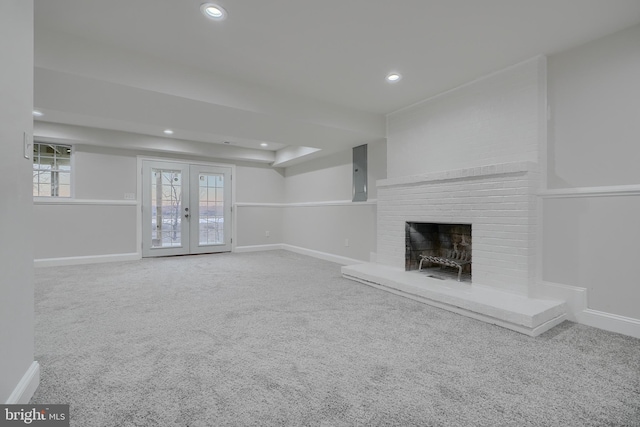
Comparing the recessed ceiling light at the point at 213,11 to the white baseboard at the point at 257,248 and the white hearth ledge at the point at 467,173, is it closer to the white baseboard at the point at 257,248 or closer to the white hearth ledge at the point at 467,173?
the white hearth ledge at the point at 467,173

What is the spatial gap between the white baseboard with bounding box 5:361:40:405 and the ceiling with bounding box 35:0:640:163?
224 cm

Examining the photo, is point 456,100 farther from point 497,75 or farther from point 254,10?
point 254,10

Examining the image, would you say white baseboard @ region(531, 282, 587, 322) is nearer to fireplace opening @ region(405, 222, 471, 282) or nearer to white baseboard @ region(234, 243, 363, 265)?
fireplace opening @ region(405, 222, 471, 282)

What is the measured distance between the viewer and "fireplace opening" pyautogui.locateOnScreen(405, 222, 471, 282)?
3615 mm

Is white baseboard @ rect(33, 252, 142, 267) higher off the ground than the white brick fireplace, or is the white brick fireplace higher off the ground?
the white brick fireplace

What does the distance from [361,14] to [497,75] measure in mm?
1747

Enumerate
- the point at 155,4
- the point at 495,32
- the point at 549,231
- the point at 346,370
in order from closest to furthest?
the point at 346,370
the point at 155,4
the point at 495,32
the point at 549,231

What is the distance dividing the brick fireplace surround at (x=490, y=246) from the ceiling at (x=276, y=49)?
1096mm

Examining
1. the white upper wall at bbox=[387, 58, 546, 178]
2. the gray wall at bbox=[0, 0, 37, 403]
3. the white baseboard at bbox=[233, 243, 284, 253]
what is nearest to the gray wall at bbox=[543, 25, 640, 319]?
the white upper wall at bbox=[387, 58, 546, 178]

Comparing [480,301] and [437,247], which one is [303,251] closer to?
[437,247]

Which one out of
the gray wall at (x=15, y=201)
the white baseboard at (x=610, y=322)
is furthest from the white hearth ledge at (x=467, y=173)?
the gray wall at (x=15, y=201)

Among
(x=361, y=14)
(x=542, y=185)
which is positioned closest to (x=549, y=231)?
(x=542, y=185)

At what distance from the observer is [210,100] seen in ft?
9.97

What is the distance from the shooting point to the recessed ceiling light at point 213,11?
2.06 metres
